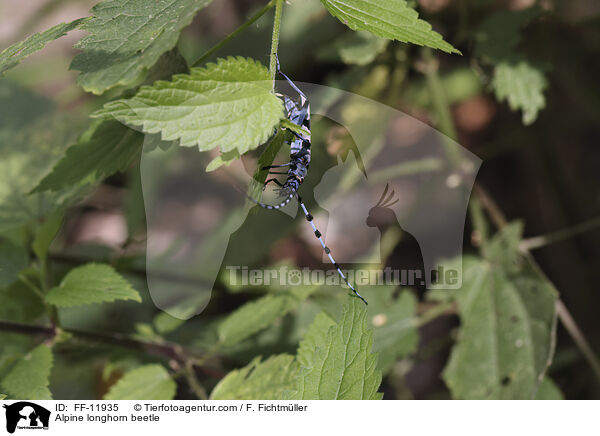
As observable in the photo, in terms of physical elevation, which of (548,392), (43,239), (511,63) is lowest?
(548,392)

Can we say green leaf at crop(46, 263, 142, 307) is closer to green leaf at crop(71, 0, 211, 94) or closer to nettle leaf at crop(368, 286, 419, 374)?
green leaf at crop(71, 0, 211, 94)

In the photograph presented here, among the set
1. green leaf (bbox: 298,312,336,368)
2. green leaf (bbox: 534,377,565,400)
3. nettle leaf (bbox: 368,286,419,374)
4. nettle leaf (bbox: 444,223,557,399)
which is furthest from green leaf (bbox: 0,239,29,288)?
green leaf (bbox: 534,377,565,400)

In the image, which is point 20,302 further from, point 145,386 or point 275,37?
point 275,37

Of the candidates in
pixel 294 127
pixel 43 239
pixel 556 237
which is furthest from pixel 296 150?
pixel 556 237

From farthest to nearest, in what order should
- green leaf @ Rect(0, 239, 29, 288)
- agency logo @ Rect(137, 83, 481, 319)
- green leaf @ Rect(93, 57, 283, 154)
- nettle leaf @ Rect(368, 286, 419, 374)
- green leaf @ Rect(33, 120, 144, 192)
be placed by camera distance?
nettle leaf @ Rect(368, 286, 419, 374)
agency logo @ Rect(137, 83, 481, 319)
green leaf @ Rect(0, 239, 29, 288)
green leaf @ Rect(33, 120, 144, 192)
green leaf @ Rect(93, 57, 283, 154)
